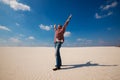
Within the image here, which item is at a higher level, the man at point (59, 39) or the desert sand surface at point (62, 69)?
the man at point (59, 39)

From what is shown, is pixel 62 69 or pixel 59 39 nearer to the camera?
pixel 62 69

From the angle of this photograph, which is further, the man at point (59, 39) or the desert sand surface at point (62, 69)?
the man at point (59, 39)

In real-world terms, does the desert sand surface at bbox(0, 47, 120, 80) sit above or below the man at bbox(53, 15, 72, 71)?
below

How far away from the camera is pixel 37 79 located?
4.82 metres

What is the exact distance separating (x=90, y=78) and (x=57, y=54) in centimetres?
248

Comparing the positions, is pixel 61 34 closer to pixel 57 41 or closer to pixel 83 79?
pixel 57 41

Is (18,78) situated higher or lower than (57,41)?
lower

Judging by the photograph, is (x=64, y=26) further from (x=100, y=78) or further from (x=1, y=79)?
(x=1, y=79)

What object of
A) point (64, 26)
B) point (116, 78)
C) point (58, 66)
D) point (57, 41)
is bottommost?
point (116, 78)

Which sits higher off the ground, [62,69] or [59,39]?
[59,39]

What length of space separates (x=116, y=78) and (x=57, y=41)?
3.50m

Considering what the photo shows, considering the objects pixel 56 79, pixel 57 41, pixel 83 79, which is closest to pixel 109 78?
pixel 83 79

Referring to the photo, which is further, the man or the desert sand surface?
the man

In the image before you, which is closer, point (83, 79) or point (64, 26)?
point (83, 79)
